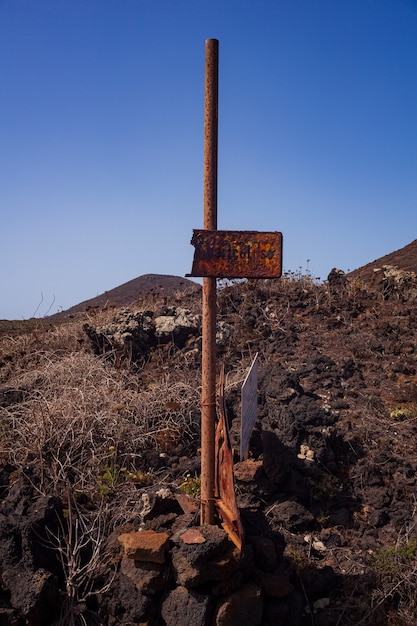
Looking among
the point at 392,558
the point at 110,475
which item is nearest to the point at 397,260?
the point at 392,558

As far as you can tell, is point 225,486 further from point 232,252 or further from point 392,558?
point 392,558

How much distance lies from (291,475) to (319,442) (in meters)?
0.57

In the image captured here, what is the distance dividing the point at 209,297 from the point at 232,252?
0.32 m

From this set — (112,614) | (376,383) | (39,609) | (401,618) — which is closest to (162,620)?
(112,614)

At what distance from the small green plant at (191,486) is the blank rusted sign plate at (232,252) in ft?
6.24

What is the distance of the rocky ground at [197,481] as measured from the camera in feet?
10.2

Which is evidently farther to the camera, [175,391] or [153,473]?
[175,391]

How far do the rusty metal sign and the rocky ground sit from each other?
9 centimetres

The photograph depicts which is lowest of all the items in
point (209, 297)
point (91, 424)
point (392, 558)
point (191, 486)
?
point (392, 558)

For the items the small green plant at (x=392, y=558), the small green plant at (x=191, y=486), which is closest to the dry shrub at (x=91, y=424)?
the small green plant at (x=191, y=486)

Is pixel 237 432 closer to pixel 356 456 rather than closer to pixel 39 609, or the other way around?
pixel 356 456

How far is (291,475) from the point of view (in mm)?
4324

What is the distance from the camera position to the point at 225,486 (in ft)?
10.2

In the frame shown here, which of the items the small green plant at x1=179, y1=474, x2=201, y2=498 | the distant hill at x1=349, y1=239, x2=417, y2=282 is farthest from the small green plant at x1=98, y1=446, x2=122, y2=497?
the distant hill at x1=349, y1=239, x2=417, y2=282
